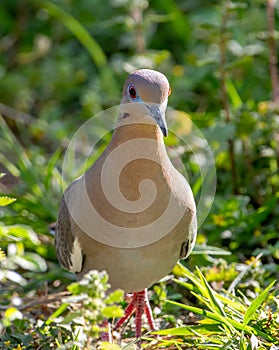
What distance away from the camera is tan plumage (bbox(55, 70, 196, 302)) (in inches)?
123

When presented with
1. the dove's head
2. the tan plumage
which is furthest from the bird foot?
the dove's head

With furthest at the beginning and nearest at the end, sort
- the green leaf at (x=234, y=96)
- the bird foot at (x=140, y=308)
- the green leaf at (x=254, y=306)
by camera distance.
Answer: the green leaf at (x=234, y=96) → the bird foot at (x=140, y=308) → the green leaf at (x=254, y=306)

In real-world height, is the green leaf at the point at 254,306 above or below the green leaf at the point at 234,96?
above

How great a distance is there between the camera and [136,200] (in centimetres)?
312

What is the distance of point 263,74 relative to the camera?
5.48m

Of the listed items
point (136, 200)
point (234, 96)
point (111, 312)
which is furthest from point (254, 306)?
point (234, 96)

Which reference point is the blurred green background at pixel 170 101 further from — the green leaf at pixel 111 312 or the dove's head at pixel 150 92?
the dove's head at pixel 150 92

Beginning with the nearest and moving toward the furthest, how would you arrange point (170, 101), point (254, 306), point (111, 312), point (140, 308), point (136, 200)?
point (111, 312) → point (254, 306) → point (136, 200) → point (140, 308) → point (170, 101)

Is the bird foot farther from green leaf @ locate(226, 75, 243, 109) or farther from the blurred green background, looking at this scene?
green leaf @ locate(226, 75, 243, 109)

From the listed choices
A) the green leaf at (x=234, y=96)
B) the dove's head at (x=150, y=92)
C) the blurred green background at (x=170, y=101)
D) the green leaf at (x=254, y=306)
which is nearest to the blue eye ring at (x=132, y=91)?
the dove's head at (x=150, y=92)

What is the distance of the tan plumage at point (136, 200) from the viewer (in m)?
3.12

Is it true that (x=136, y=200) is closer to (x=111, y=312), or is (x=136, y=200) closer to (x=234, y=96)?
(x=111, y=312)

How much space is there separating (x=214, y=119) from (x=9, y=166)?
1.35 meters

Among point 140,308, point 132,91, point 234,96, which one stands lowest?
point 140,308
